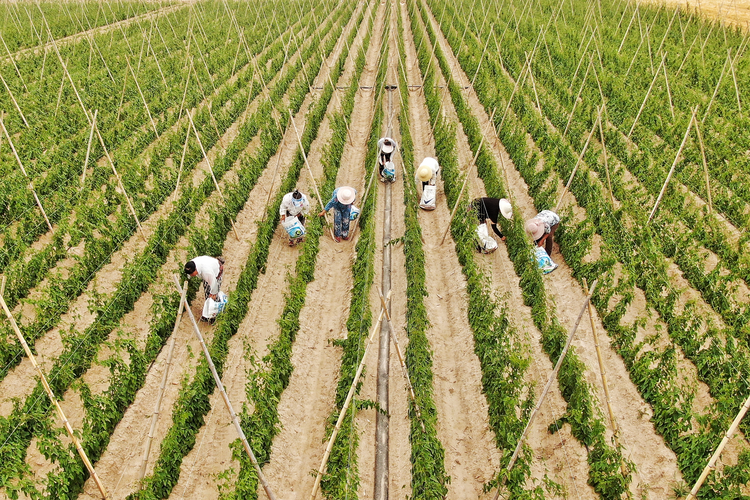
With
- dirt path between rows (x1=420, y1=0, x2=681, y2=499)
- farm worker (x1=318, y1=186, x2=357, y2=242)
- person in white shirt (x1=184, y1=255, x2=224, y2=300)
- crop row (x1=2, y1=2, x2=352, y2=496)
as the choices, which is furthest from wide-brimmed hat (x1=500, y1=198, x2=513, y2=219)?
crop row (x1=2, y1=2, x2=352, y2=496)

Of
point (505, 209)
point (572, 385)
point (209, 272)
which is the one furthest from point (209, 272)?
point (572, 385)

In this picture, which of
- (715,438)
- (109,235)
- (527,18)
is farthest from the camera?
(527,18)

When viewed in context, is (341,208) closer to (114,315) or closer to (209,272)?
(209,272)

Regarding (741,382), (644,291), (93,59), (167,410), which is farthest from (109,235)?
(93,59)

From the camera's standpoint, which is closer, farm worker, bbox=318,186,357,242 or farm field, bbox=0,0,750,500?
farm field, bbox=0,0,750,500

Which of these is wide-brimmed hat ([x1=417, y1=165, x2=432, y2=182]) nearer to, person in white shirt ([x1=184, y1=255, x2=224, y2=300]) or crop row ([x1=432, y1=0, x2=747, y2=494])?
crop row ([x1=432, y1=0, x2=747, y2=494])

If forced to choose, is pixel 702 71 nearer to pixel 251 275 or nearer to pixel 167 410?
pixel 251 275

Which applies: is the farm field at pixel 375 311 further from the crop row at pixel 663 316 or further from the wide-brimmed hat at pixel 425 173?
the wide-brimmed hat at pixel 425 173
